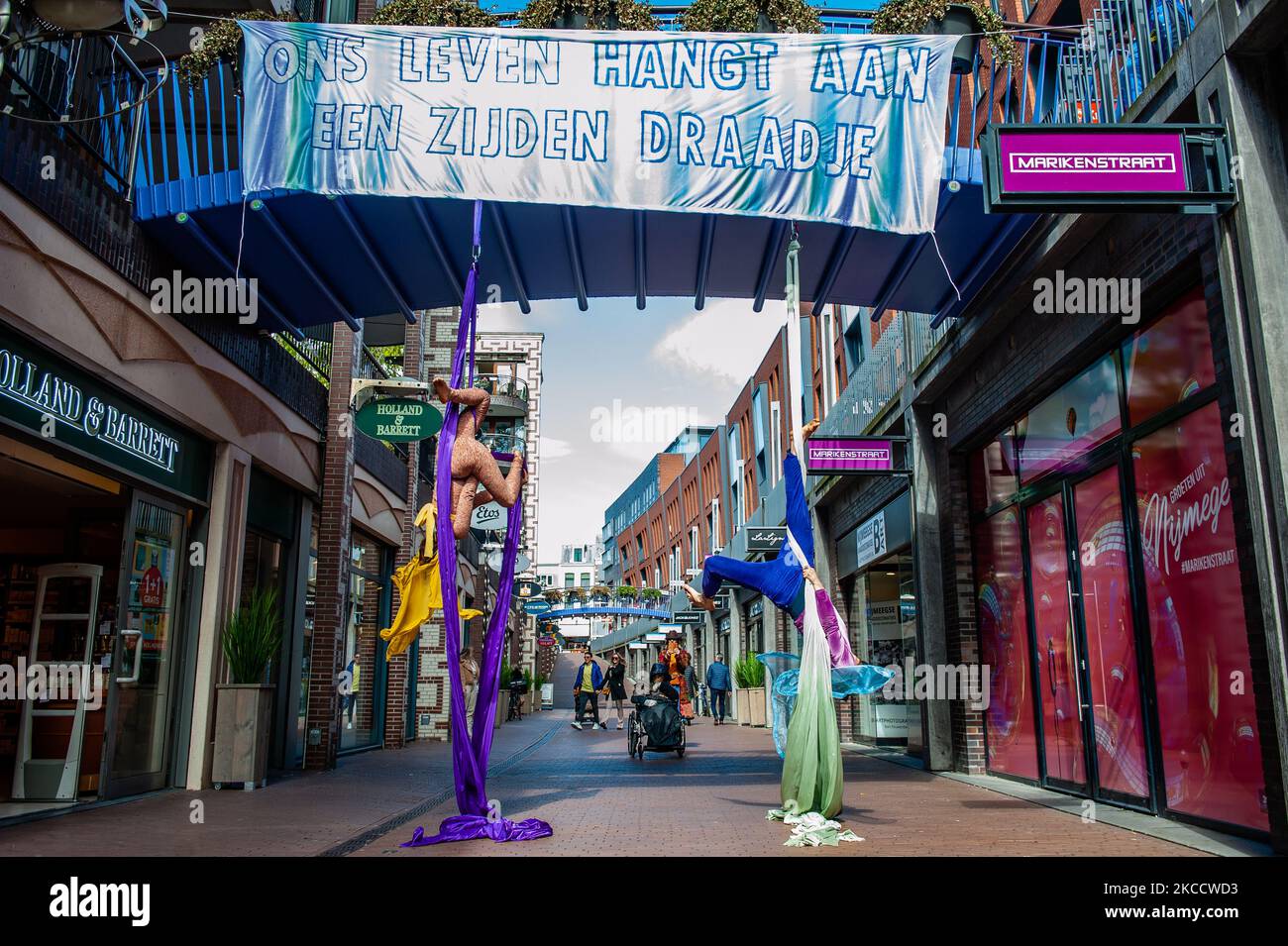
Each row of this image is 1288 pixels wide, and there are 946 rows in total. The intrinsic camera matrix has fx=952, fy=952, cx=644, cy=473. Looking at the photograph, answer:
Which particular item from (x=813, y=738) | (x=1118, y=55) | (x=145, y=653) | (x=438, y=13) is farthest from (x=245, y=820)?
(x=1118, y=55)

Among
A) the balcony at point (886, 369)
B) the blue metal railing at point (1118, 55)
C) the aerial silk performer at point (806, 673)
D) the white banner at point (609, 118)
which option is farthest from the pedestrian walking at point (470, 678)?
the balcony at point (886, 369)

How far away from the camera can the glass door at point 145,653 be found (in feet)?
28.3

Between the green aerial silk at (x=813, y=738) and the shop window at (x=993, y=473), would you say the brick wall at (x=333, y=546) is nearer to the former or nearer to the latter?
the green aerial silk at (x=813, y=738)

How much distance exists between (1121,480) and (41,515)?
35.4ft


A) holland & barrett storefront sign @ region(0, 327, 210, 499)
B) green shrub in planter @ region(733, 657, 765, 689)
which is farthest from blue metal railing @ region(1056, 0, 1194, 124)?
green shrub in planter @ region(733, 657, 765, 689)

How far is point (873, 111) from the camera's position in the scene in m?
8.17

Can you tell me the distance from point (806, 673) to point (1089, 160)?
4.02m

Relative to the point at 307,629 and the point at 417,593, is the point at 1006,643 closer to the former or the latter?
the point at 417,593

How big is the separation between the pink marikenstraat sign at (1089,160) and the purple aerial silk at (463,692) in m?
3.91

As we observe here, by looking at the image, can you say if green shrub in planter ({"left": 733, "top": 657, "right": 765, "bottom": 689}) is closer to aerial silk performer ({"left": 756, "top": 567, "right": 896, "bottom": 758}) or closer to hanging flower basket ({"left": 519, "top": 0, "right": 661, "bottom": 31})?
aerial silk performer ({"left": 756, "top": 567, "right": 896, "bottom": 758})
